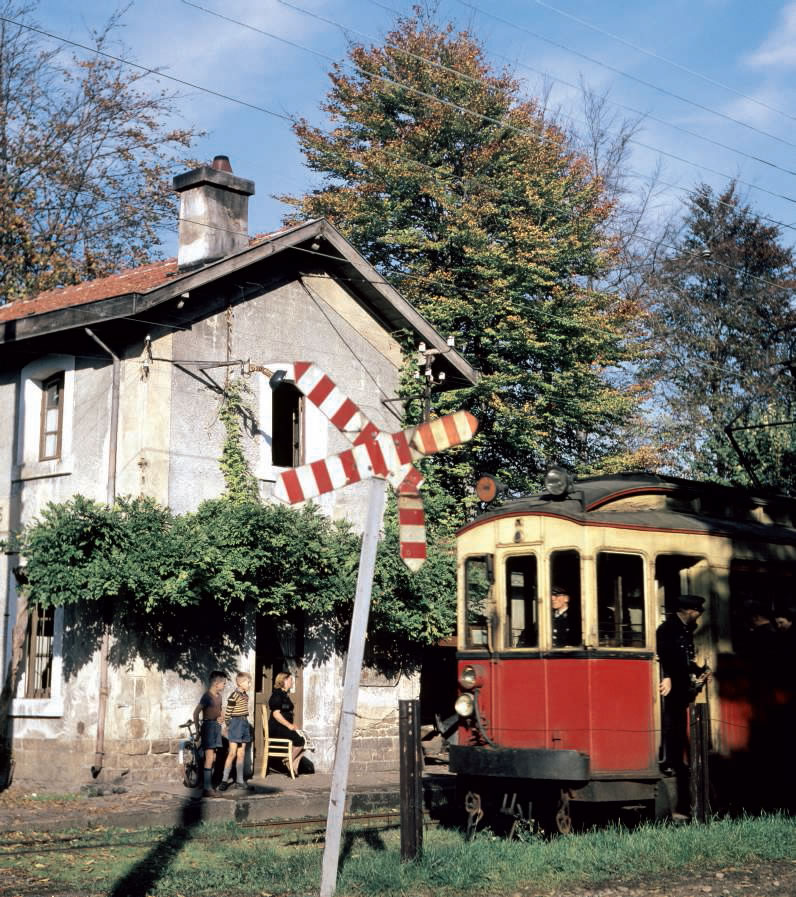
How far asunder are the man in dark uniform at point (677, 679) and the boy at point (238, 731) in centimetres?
633

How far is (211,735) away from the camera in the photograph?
15984mm

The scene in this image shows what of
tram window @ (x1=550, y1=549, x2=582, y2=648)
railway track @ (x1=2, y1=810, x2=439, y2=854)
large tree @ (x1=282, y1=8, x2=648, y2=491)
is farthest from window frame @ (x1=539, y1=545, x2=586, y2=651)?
Result: large tree @ (x1=282, y1=8, x2=648, y2=491)

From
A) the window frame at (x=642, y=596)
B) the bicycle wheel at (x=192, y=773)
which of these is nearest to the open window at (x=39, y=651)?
the bicycle wheel at (x=192, y=773)

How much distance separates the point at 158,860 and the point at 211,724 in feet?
16.8

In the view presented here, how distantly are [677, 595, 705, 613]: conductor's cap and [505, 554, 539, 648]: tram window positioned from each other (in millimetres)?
1374

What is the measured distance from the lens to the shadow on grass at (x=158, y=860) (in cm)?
949

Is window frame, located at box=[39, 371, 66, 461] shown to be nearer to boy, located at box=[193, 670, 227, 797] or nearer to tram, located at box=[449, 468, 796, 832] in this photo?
boy, located at box=[193, 670, 227, 797]

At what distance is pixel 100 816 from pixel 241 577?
4.39 m

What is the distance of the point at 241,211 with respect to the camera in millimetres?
20422

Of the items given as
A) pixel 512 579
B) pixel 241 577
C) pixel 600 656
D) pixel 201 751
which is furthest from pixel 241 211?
pixel 600 656

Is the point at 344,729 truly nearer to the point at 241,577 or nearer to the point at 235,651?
the point at 241,577

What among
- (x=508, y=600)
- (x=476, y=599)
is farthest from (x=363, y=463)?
(x=476, y=599)

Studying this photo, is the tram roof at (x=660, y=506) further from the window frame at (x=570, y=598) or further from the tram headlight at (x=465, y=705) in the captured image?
the tram headlight at (x=465, y=705)

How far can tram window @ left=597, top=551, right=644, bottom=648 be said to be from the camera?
→ 38.6ft
